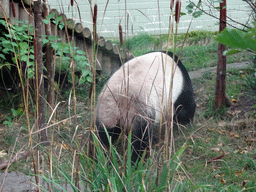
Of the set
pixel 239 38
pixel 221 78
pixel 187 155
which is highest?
pixel 239 38

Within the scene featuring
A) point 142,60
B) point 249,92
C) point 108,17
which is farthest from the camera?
point 108,17

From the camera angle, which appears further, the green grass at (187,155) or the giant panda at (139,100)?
the giant panda at (139,100)

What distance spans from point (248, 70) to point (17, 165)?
3.56 metres

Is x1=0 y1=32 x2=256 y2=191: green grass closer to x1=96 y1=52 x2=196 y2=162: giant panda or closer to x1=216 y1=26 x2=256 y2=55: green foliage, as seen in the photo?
x1=96 y1=52 x2=196 y2=162: giant panda

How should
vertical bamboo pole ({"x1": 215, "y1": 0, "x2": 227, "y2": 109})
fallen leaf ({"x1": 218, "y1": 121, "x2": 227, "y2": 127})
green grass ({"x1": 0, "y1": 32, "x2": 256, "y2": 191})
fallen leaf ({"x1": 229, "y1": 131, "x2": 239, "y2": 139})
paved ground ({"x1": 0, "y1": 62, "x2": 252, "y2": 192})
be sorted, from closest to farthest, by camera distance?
green grass ({"x1": 0, "y1": 32, "x2": 256, "y2": 191}), paved ground ({"x1": 0, "y1": 62, "x2": 252, "y2": 192}), fallen leaf ({"x1": 229, "y1": 131, "x2": 239, "y2": 139}), fallen leaf ({"x1": 218, "y1": 121, "x2": 227, "y2": 127}), vertical bamboo pole ({"x1": 215, "y1": 0, "x2": 227, "y2": 109})

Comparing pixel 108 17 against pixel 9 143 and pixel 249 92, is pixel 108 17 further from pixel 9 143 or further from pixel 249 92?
pixel 9 143

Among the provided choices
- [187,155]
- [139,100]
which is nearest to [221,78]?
[187,155]

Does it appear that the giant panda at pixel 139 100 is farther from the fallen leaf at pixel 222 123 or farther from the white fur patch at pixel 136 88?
the fallen leaf at pixel 222 123

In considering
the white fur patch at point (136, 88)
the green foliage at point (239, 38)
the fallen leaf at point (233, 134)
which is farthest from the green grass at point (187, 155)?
the green foliage at point (239, 38)

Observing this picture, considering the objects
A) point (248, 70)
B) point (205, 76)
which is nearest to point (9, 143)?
point (205, 76)

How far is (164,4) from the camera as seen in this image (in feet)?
24.7

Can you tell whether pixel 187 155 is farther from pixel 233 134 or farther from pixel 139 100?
pixel 139 100

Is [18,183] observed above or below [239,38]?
below

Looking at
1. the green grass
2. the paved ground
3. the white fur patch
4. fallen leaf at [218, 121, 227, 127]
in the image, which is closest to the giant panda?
the white fur patch
